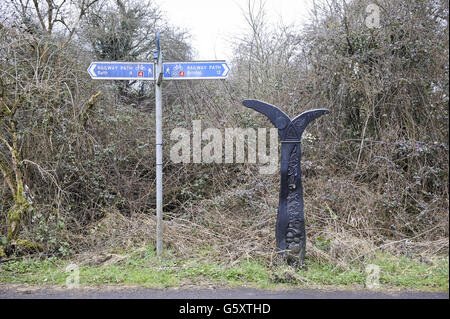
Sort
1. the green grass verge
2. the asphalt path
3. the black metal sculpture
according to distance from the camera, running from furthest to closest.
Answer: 1. the black metal sculpture
2. the green grass verge
3. the asphalt path

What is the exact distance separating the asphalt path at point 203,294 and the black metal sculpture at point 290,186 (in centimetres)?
85

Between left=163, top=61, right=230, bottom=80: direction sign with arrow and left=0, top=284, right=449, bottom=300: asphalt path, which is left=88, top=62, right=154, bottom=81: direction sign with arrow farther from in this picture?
left=0, top=284, right=449, bottom=300: asphalt path

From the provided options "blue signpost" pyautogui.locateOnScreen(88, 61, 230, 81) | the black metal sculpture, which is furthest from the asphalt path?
"blue signpost" pyautogui.locateOnScreen(88, 61, 230, 81)

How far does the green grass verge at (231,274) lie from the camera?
191 inches

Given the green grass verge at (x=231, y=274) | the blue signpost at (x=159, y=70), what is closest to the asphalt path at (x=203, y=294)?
the green grass verge at (x=231, y=274)

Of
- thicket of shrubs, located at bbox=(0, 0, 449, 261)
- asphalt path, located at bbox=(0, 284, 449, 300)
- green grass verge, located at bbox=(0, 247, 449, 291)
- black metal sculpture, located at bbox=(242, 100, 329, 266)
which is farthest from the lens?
thicket of shrubs, located at bbox=(0, 0, 449, 261)

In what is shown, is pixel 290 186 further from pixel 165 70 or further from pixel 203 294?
pixel 165 70

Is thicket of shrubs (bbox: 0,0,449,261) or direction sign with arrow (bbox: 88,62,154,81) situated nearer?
direction sign with arrow (bbox: 88,62,154,81)

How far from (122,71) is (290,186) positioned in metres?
3.07

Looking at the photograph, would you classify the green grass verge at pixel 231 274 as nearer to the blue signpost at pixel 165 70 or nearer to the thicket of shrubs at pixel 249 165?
the thicket of shrubs at pixel 249 165

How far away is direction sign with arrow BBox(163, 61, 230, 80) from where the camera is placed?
5742 mm

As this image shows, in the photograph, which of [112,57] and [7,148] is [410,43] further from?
[112,57]

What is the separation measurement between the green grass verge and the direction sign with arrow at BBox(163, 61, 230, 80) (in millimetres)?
2796

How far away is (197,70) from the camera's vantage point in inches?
228
